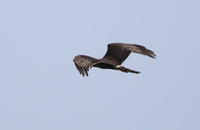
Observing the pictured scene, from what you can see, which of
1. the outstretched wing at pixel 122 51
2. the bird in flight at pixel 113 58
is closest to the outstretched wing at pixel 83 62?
the bird in flight at pixel 113 58

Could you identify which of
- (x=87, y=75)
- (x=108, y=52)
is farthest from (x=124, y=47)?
(x=87, y=75)

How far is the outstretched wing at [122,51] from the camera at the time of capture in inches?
869

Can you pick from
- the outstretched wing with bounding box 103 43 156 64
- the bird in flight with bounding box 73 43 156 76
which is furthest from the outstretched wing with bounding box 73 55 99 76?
the outstretched wing with bounding box 103 43 156 64

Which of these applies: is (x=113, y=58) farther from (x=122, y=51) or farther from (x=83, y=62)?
(x=83, y=62)

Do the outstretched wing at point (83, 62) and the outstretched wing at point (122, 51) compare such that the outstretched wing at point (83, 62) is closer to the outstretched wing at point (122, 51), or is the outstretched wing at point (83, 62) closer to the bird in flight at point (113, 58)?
the bird in flight at point (113, 58)

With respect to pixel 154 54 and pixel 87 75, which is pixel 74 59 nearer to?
pixel 87 75

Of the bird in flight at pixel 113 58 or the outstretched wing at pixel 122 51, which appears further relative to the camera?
the outstretched wing at pixel 122 51

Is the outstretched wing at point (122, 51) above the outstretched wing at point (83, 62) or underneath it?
above

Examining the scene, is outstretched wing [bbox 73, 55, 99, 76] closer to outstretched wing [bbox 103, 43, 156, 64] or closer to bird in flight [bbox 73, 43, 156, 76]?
bird in flight [bbox 73, 43, 156, 76]

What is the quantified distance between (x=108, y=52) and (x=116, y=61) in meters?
0.87

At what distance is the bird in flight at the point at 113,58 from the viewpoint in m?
19.8

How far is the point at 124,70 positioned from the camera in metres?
21.0

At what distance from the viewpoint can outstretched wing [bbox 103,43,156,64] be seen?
72.4 feet

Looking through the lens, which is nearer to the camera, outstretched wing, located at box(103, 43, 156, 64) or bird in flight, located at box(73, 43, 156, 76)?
bird in flight, located at box(73, 43, 156, 76)
